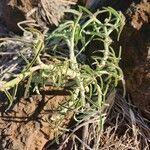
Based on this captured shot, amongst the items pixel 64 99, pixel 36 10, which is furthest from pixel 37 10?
pixel 64 99

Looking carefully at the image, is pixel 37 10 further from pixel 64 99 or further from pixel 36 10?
pixel 64 99

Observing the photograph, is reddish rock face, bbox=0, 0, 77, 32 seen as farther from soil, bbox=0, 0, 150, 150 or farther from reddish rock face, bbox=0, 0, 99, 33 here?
soil, bbox=0, 0, 150, 150

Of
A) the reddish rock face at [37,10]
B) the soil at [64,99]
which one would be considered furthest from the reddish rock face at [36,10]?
the soil at [64,99]

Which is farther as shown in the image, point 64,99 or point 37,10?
point 37,10

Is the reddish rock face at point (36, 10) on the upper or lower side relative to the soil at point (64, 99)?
upper

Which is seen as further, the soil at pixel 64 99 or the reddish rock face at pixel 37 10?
the reddish rock face at pixel 37 10

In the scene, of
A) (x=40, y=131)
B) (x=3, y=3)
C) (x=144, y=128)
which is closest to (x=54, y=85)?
(x=40, y=131)

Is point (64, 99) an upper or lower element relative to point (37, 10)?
lower

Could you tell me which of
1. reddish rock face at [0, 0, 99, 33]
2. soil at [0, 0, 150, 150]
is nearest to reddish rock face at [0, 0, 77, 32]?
reddish rock face at [0, 0, 99, 33]

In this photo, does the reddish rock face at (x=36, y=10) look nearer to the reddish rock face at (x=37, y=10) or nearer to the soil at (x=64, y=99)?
the reddish rock face at (x=37, y=10)

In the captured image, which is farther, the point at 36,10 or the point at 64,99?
the point at 36,10
